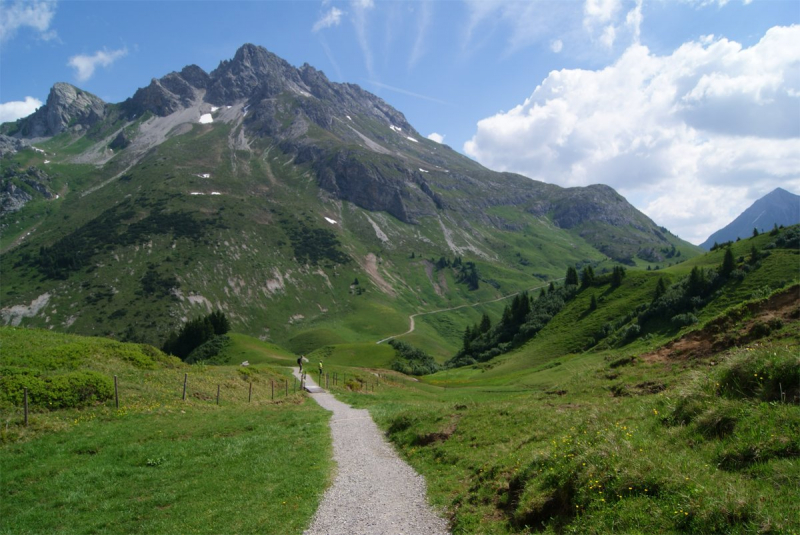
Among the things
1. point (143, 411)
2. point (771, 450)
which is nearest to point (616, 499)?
point (771, 450)

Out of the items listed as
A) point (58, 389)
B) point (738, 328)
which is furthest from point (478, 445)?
point (58, 389)

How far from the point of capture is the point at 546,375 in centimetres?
5375

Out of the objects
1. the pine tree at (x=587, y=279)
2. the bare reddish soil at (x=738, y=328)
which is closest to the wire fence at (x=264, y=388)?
the bare reddish soil at (x=738, y=328)

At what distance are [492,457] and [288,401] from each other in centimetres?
2661

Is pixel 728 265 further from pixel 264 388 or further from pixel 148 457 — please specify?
pixel 148 457

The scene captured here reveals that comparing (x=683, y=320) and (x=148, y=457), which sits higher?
(x=148, y=457)

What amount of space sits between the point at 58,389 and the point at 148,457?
11.5 m

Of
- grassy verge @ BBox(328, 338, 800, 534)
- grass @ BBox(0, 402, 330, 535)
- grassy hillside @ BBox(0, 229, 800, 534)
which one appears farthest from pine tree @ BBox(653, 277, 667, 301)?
grass @ BBox(0, 402, 330, 535)

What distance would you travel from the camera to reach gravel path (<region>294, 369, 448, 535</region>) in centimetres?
1202

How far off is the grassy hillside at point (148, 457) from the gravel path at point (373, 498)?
0.72 m

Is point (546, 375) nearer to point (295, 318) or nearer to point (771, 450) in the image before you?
point (771, 450)

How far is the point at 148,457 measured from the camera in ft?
62.9

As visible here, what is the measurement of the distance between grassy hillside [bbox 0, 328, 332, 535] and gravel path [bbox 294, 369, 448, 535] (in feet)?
2.36

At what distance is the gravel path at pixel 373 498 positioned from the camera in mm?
12016
